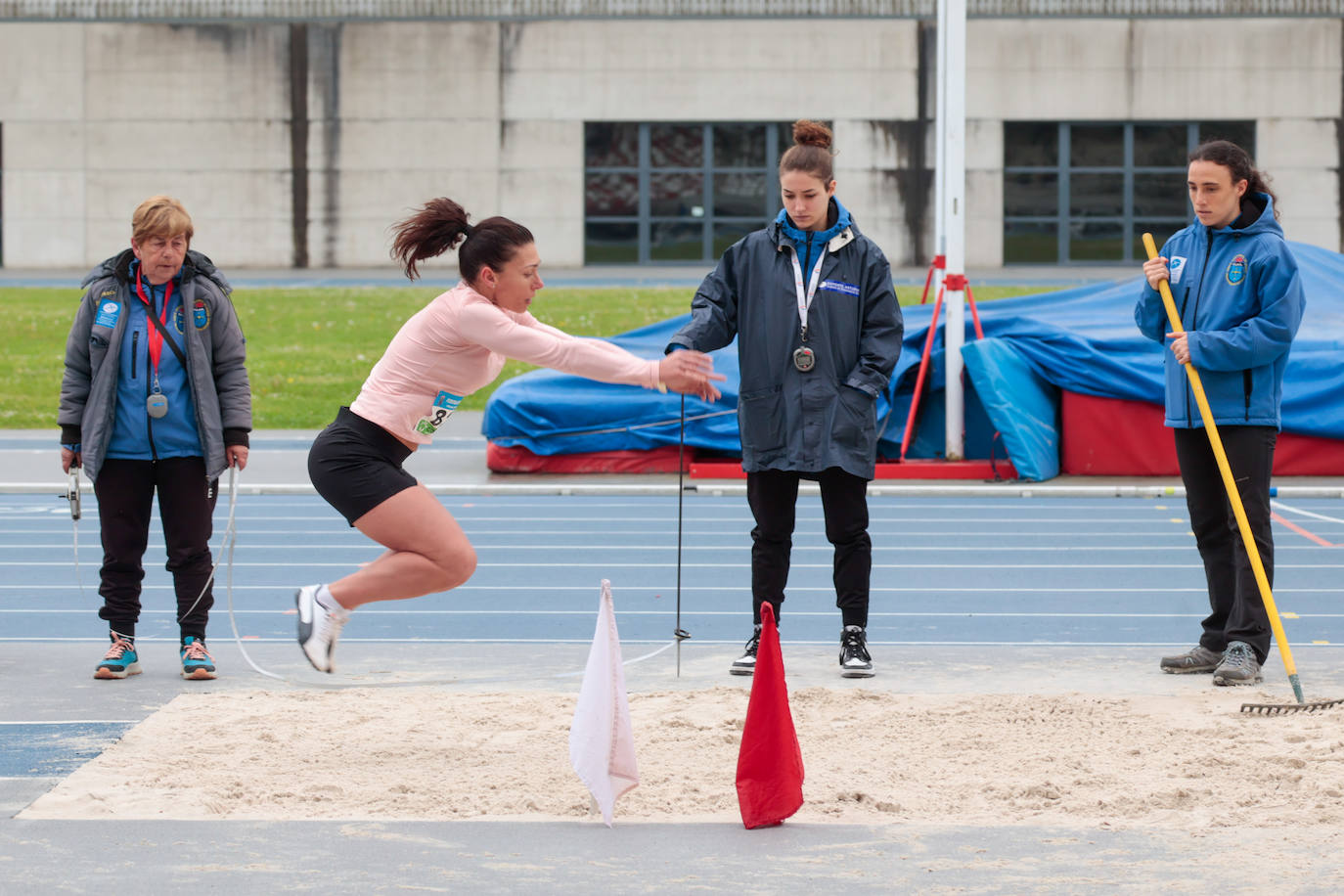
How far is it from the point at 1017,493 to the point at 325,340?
1161 cm

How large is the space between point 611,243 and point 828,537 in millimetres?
30277

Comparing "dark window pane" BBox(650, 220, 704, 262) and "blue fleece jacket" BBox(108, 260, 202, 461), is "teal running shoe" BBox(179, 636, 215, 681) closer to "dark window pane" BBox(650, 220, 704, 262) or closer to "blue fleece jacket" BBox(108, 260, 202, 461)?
"blue fleece jacket" BBox(108, 260, 202, 461)

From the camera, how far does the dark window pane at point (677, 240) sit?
118 feet

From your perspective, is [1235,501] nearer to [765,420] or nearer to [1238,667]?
[1238,667]

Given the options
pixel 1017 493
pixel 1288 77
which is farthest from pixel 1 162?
pixel 1017 493

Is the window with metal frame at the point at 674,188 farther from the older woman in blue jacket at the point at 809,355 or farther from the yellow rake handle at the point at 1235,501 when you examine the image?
the yellow rake handle at the point at 1235,501

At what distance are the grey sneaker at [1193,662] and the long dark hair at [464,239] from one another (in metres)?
2.98

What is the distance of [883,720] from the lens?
5613 millimetres

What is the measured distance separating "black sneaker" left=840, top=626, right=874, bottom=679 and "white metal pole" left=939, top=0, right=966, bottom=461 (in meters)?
6.43

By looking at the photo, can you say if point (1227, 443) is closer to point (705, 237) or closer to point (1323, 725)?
point (1323, 725)

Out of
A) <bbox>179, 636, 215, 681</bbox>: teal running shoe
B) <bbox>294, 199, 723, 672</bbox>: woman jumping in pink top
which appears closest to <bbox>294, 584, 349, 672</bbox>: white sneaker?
<bbox>294, 199, 723, 672</bbox>: woman jumping in pink top

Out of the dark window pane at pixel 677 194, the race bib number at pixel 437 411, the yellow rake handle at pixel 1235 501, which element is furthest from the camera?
the dark window pane at pixel 677 194

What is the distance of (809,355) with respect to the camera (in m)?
6.29

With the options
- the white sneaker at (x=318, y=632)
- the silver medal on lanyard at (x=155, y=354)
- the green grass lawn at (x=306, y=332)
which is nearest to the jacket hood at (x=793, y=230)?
the white sneaker at (x=318, y=632)
